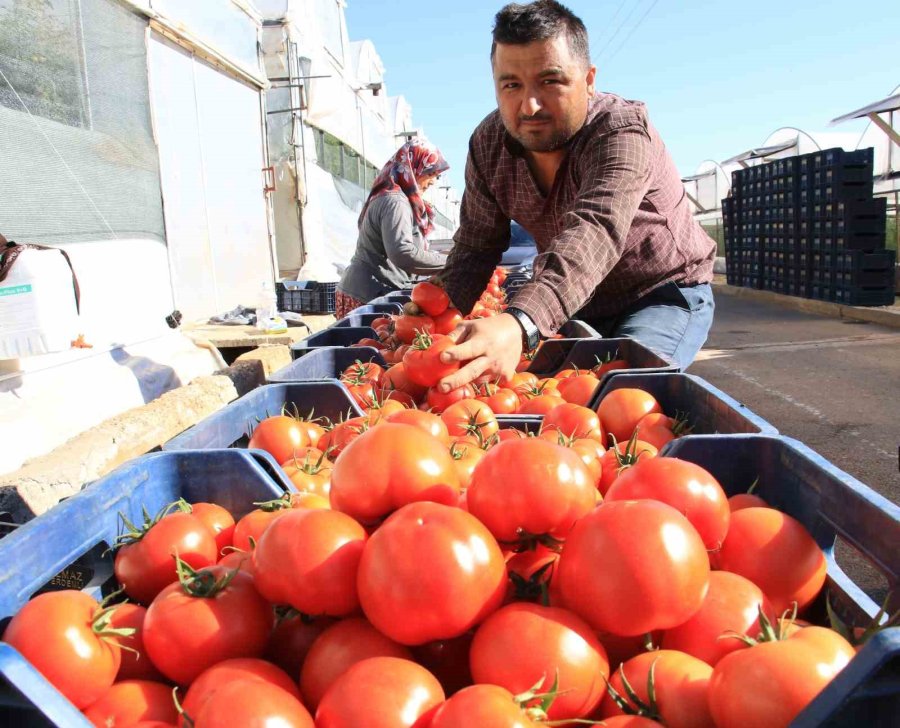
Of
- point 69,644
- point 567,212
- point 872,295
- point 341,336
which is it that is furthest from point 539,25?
point 872,295

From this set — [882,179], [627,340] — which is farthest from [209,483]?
[882,179]

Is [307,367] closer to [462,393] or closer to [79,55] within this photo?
[462,393]

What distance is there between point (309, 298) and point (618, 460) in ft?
21.9

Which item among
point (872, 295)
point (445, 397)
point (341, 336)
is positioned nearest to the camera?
point (445, 397)

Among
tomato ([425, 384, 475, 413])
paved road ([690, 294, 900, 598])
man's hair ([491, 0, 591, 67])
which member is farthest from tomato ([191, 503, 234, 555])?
paved road ([690, 294, 900, 598])

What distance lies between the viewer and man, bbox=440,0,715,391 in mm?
2051

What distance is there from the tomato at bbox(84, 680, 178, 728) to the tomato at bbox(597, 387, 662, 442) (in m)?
1.36

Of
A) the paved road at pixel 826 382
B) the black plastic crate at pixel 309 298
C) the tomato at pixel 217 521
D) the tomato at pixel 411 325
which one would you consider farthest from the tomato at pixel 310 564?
the black plastic crate at pixel 309 298

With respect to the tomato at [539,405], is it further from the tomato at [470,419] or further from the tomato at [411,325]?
the tomato at [411,325]

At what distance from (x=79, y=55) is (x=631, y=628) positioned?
5604mm

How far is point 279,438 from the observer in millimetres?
1949

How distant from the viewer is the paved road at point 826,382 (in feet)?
13.6

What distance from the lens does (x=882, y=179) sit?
1262 cm

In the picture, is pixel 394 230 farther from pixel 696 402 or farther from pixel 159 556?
pixel 159 556
